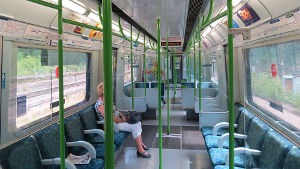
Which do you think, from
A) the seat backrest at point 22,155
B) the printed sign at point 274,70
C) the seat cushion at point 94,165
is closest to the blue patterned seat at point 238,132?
the printed sign at point 274,70

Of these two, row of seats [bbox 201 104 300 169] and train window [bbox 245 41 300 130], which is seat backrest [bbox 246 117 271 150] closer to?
row of seats [bbox 201 104 300 169]

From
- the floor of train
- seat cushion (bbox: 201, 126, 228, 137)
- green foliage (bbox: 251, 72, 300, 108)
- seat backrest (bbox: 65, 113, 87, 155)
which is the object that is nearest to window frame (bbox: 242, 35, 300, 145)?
green foliage (bbox: 251, 72, 300, 108)

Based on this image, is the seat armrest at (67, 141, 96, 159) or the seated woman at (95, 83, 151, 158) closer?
the seat armrest at (67, 141, 96, 159)

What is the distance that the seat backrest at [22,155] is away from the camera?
76.9 inches

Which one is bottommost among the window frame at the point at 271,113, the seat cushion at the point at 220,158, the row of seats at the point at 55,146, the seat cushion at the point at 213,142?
the seat cushion at the point at 220,158

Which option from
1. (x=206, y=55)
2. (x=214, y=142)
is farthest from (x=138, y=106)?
(x=214, y=142)

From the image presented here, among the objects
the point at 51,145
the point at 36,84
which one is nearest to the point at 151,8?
the point at 36,84

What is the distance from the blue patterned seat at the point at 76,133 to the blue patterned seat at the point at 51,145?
28cm

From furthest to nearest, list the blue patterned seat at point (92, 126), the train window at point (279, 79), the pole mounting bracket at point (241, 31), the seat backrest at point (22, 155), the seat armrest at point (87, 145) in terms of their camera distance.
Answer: the blue patterned seat at point (92, 126)
the seat armrest at point (87, 145)
the train window at point (279, 79)
the seat backrest at point (22, 155)
the pole mounting bracket at point (241, 31)

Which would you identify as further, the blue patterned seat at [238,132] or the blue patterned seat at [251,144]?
the blue patterned seat at [238,132]

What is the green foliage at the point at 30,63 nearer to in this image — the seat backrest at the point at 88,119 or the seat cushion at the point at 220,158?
the seat backrest at the point at 88,119

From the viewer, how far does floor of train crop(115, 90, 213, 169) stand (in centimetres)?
354

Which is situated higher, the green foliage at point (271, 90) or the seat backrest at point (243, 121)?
the green foliage at point (271, 90)

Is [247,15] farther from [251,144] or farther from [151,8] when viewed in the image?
[251,144]
